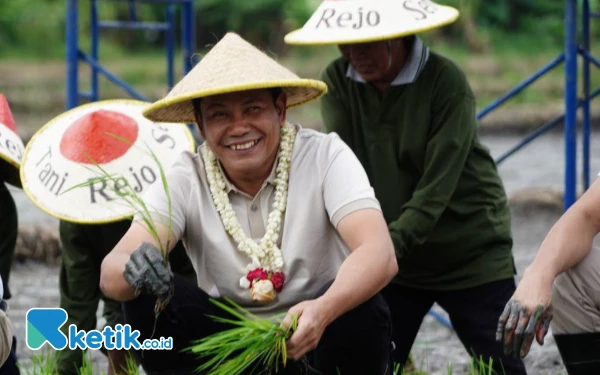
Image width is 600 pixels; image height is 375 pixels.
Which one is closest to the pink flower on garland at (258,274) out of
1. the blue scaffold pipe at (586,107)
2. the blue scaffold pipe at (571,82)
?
the blue scaffold pipe at (571,82)

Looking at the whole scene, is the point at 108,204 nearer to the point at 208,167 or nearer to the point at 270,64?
the point at 208,167

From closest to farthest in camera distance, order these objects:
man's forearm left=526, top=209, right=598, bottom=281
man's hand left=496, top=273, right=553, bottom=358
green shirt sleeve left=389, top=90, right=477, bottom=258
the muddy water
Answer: man's hand left=496, top=273, right=553, bottom=358 → man's forearm left=526, top=209, right=598, bottom=281 → green shirt sleeve left=389, top=90, right=477, bottom=258 → the muddy water

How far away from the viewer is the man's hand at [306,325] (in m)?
3.03

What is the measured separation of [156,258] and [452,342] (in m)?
2.51

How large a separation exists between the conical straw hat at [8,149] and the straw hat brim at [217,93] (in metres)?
0.70

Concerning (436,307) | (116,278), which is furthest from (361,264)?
(436,307)

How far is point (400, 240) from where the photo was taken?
3805mm

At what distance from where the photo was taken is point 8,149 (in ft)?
13.3

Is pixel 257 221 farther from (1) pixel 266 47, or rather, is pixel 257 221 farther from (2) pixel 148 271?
(1) pixel 266 47

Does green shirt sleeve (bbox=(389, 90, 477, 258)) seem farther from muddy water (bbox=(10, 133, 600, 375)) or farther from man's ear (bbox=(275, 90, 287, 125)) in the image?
man's ear (bbox=(275, 90, 287, 125))

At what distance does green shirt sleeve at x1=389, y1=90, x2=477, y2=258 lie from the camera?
12.6ft

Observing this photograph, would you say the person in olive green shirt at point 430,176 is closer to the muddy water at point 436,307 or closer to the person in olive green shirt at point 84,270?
the muddy water at point 436,307

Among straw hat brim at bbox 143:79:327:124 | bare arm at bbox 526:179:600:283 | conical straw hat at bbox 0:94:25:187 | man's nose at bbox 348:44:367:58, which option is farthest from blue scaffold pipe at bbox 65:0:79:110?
bare arm at bbox 526:179:600:283

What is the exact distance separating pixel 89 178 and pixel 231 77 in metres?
0.91
